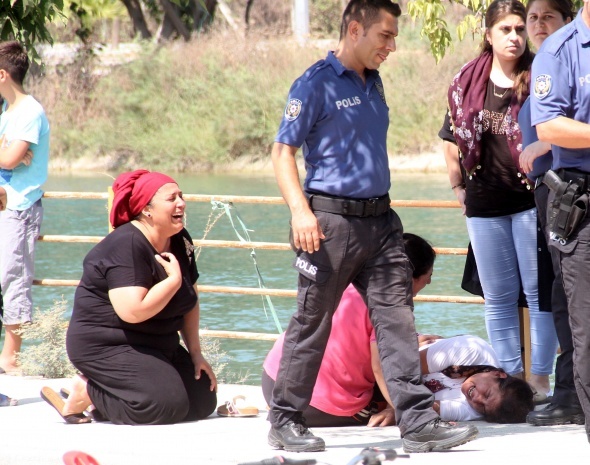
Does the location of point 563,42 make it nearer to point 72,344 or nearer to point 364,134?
point 364,134

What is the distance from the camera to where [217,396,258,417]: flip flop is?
5230 millimetres

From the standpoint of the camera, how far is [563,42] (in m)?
4.04

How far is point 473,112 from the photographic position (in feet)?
17.1

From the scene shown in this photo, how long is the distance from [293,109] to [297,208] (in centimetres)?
40

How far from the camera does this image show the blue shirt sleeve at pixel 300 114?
430 centimetres

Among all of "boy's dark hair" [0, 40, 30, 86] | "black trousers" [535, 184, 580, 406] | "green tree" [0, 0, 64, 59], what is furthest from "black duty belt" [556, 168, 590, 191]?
"boy's dark hair" [0, 40, 30, 86]

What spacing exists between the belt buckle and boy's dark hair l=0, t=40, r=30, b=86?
2.72 metres

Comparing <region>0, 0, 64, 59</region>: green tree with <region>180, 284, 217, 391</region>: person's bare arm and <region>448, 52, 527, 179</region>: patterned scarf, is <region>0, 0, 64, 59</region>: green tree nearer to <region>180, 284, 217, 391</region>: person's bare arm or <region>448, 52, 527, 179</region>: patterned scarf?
<region>180, 284, 217, 391</region>: person's bare arm

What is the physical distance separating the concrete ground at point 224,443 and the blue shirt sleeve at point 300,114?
1.19 metres

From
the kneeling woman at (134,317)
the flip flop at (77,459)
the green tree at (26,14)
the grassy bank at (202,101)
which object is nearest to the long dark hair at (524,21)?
the kneeling woman at (134,317)

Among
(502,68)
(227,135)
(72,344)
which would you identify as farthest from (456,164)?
(227,135)

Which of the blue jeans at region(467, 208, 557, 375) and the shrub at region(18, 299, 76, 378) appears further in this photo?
the shrub at region(18, 299, 76, 378)

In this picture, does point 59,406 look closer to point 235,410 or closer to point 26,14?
point 235,410

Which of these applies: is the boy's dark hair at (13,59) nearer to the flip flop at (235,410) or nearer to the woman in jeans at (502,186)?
the flip flop at (235,410)
